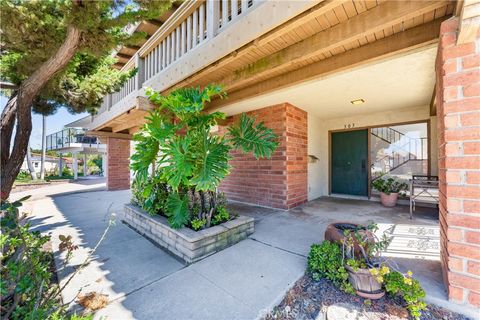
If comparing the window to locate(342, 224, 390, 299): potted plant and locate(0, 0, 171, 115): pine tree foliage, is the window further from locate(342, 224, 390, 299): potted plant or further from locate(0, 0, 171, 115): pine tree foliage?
locate(0, 0, 171, 115): pine tree foliage

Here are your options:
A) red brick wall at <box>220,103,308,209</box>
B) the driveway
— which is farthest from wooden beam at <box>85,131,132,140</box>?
red brick wall at <box>220,103,308,209</box>

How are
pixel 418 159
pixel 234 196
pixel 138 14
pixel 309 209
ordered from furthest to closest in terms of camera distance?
1. pixel 234 196
2. pixel 418 159
3. pixel 309 209
4. pixel 138 14

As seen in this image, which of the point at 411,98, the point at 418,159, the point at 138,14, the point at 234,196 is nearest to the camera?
the point at 138,14

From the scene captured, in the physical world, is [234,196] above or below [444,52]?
below

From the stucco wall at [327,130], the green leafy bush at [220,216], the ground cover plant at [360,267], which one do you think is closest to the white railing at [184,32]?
the green leafy bush at [220,216]

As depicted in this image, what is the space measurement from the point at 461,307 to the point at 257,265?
63.1 inches

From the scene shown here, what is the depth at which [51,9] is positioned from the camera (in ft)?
7.17

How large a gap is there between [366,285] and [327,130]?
16.0ft

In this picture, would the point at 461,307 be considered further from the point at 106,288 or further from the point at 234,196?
the point at 234,196

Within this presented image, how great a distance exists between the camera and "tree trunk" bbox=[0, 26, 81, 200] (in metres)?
2.21

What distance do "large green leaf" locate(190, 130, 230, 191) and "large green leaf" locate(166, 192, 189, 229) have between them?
457 mm

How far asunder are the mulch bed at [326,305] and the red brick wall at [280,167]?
2.56 m

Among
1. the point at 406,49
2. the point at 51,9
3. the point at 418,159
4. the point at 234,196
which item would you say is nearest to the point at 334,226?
the point at 406,49

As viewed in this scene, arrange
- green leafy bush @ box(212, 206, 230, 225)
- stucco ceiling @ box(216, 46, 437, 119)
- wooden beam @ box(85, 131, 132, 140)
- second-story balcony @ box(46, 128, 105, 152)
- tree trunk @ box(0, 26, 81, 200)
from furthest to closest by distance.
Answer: second-story balcony @ box(46, 128, 105, 152)
wooden beam @ box(85, 131, 132, 140)
green leafy bush @ box(212, 206, 230, 225)
stucco ceiling @ box(216, 46, 437, 119)
tree trunk @ box(0, 26, 81, 200)
